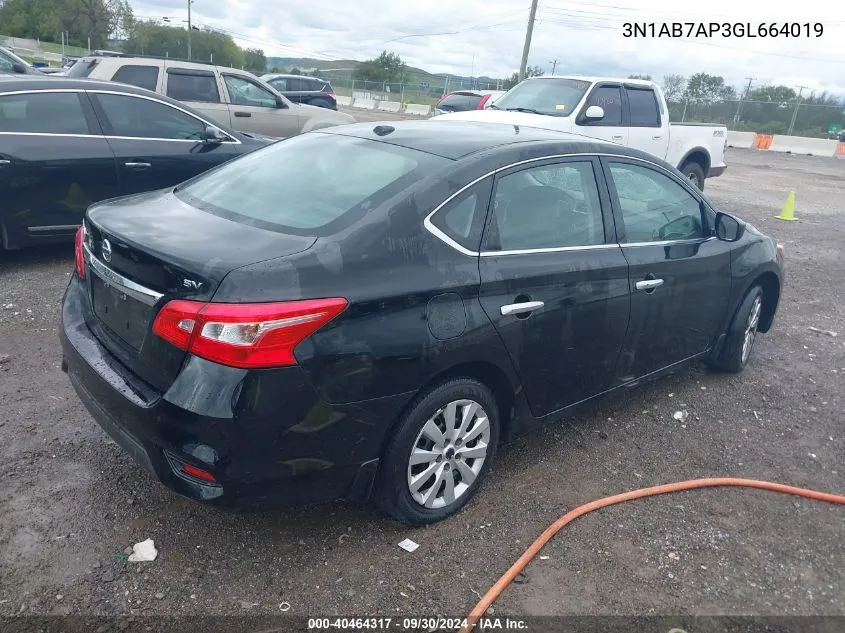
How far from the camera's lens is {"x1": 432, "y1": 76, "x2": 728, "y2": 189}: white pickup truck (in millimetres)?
9398

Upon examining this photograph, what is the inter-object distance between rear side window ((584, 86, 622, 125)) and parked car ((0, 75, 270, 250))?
553 cm

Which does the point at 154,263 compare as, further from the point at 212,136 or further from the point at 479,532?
the point at 212,136

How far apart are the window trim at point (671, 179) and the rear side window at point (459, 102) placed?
50.3ft

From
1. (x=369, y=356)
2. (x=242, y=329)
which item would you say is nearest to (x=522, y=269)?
(x=369, y=356)

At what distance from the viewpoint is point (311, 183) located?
3.23 metres

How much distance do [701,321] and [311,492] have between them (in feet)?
9.36

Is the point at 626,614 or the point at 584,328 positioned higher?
the point at 584,328

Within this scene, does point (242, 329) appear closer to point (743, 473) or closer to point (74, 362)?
point (74, 362)

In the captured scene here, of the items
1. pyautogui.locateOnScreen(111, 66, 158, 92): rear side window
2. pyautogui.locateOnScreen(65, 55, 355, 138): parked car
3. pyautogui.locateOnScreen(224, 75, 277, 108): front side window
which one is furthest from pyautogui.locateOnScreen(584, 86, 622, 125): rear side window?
pyautogui.locateOnScreen(111, 66, 158, 92): rear side window

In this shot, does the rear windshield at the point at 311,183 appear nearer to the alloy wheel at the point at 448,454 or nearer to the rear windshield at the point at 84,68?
the alloy wheel at the point at 448,454

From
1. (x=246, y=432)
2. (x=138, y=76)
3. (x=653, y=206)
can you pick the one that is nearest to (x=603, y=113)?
(x=653, y=206)

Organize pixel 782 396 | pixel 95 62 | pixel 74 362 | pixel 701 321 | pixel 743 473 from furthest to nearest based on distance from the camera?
pixel 95 62, pixel 782 396, pixel 701 321, pixel 743 473, pixel 74 362

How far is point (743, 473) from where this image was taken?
12.6 ft

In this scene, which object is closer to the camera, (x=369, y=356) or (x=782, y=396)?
(x=369, y=356)
